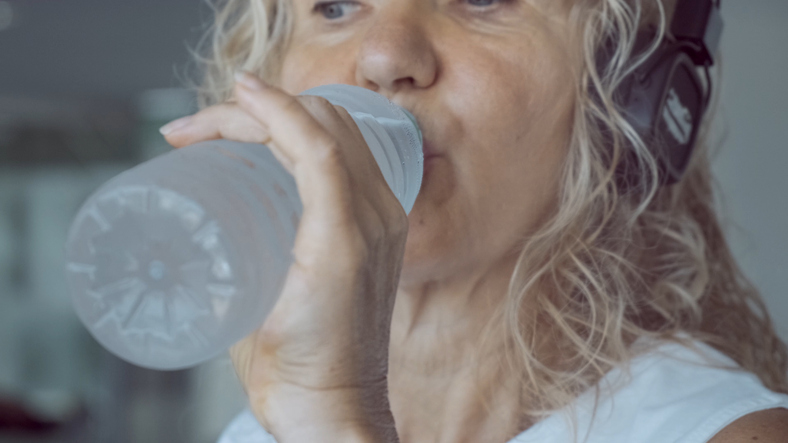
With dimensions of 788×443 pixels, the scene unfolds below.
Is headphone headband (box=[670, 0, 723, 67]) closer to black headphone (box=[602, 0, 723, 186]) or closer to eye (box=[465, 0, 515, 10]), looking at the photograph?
black headphone (box=[602, 0, 723, 186])

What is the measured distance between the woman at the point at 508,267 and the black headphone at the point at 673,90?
21 millimetres

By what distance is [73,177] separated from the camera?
3949mm

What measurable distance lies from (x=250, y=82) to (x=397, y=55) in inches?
10.1

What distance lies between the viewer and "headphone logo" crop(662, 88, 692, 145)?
35.0 inches

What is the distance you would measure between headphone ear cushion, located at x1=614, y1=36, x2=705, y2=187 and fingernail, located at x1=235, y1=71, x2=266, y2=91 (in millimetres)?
515

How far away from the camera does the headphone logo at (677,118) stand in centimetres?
89

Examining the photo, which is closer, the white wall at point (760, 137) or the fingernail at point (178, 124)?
the fingernail at point (178, 124)

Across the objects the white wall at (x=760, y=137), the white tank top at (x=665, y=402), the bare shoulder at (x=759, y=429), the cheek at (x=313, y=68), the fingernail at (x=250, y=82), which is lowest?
the white wall at (x=760, y=137)

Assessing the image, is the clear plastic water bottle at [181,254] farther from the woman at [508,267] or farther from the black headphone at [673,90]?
the black headphone at [673,90]

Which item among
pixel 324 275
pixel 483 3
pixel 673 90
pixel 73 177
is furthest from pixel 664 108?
pixel 73 177

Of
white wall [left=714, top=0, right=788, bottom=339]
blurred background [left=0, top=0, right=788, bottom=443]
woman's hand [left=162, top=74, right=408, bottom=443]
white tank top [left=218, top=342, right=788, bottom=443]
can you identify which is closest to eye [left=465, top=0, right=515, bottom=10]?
woman's hand [left=162, top=74, right=408, bottom=443]

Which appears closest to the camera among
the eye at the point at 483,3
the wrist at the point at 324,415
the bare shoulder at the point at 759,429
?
the wrist at the point at 324,415

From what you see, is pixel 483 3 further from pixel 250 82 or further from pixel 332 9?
pixel 250 82

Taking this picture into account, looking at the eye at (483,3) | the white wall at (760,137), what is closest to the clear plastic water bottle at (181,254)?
A: the eye at (483,3)
